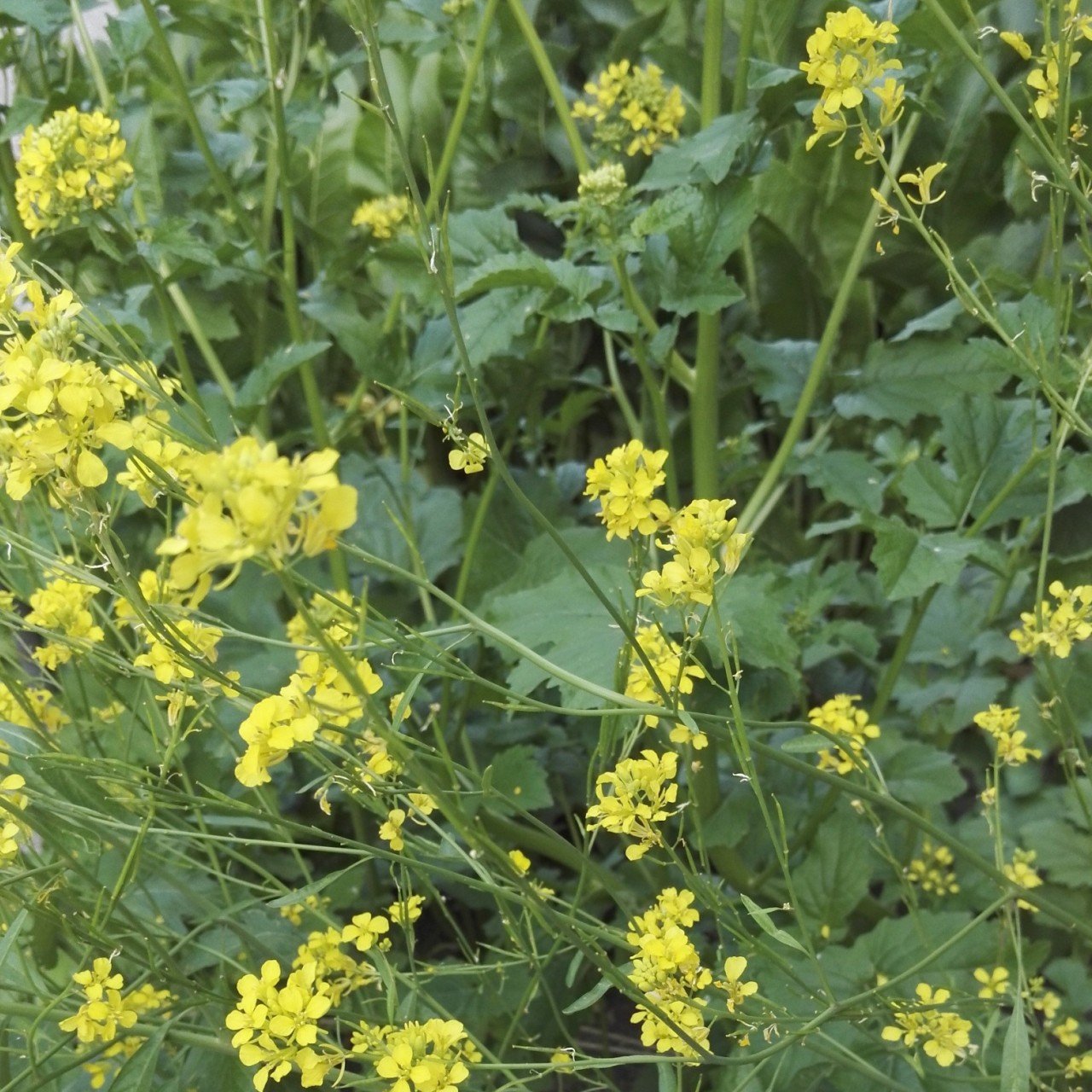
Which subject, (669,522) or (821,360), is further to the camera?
(821,360)

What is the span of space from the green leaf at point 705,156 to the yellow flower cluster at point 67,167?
0.34 meters

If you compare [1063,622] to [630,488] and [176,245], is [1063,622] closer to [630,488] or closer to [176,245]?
[630,488]

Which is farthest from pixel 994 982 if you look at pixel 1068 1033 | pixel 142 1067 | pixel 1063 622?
pixel 142 1067

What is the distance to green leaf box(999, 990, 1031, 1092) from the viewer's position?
1.40 feet

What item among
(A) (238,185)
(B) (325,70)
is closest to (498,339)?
(B) (325,70)

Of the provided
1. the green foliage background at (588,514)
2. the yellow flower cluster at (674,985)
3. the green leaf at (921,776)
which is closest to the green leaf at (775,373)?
the green foliage background at (588,514)

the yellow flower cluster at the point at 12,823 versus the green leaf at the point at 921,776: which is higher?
the yellow flower cluster at the point at 12,823

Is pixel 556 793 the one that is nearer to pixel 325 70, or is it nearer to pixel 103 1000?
pixel 103 1000

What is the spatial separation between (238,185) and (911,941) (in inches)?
32.0

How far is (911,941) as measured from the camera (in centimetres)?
72

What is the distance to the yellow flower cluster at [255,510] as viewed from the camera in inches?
10.2

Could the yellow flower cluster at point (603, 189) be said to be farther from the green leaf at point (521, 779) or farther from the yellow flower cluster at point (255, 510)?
the yellow flower cluster at point (255, 510)

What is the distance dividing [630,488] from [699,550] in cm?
4

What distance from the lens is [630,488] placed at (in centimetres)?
43
